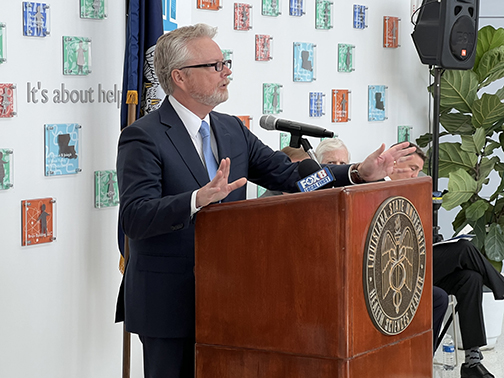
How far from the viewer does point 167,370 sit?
1.80m

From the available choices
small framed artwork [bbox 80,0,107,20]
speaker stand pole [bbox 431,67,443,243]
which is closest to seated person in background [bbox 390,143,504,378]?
speaker stand pole [bbox 431,67,443,243]

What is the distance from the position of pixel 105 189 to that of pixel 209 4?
1.25 metres

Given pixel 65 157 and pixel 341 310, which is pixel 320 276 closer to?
pixel 341 310

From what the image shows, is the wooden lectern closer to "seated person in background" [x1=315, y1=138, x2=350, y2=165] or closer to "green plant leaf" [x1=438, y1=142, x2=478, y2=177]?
"seated person in background" [x1=315, y1=138, x2=350, y2=165]

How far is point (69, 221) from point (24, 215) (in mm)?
212

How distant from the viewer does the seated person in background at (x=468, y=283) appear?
134 inches

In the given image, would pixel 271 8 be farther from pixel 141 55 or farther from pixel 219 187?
pixel 219 187

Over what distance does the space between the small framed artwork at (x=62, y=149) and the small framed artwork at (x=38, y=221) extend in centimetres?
12

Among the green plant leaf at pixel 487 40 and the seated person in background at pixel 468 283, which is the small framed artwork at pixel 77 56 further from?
the green plant leaf at pixel 487 40

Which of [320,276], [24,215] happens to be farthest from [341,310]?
[24,215]

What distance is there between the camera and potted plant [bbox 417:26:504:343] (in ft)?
14.1

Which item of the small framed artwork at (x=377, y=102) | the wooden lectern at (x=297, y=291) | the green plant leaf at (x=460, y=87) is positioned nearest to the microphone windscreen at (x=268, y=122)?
the wooden lectern at (x=297, y=291)

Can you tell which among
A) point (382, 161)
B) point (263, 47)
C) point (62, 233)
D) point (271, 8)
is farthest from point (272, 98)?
point (382, 161)

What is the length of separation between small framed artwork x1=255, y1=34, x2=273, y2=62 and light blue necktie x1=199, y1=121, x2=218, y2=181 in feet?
6.82
